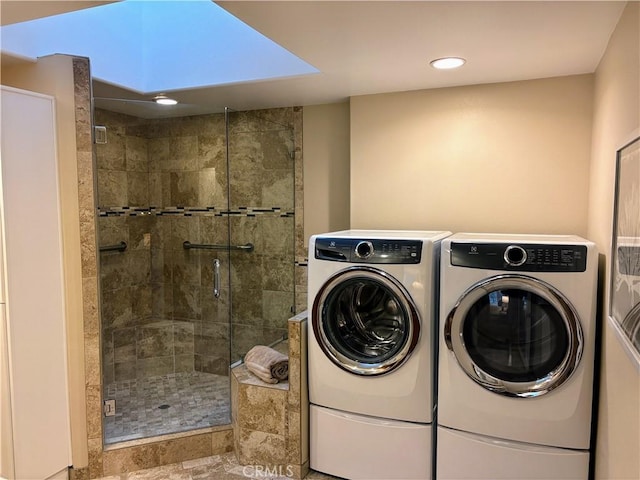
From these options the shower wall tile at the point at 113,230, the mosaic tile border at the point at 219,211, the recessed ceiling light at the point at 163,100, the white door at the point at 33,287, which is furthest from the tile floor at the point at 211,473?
the recessed ceiling light at the point at 163,100

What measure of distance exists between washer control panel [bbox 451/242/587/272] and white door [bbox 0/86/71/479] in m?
1.98

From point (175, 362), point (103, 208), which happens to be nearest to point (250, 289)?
point (175, 362)

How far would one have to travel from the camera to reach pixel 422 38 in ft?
6.42

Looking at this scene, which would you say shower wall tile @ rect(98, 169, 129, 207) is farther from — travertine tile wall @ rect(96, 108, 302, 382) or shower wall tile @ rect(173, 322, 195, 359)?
shower wall tile @ rect(173, 322, 195, 359)

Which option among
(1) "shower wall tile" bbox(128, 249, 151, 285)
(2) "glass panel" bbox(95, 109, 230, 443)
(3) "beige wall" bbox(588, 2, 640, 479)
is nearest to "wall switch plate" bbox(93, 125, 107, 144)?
(2) "glass panel" bbox(95, 109, 230, 443)

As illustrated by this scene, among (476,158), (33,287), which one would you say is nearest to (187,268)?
(33,287)

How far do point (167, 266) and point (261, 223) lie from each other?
0.80 metres

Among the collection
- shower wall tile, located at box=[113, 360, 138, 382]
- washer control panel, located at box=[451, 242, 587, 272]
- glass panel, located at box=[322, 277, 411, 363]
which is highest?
washer control panel, located at box=[451, 242, 587, 272]

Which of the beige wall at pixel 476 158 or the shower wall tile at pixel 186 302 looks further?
the shower wall tile at pixel 186 302

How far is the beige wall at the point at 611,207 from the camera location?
144cm

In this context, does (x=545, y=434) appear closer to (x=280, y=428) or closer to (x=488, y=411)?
(x=488, y=411)

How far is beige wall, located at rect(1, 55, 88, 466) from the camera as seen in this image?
2309 mm

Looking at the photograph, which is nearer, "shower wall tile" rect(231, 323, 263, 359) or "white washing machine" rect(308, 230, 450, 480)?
"white washing machine" rect(308, 230, 450, 480)

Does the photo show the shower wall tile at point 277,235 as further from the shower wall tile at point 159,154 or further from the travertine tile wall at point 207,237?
the shower wall tile at point 159,154
